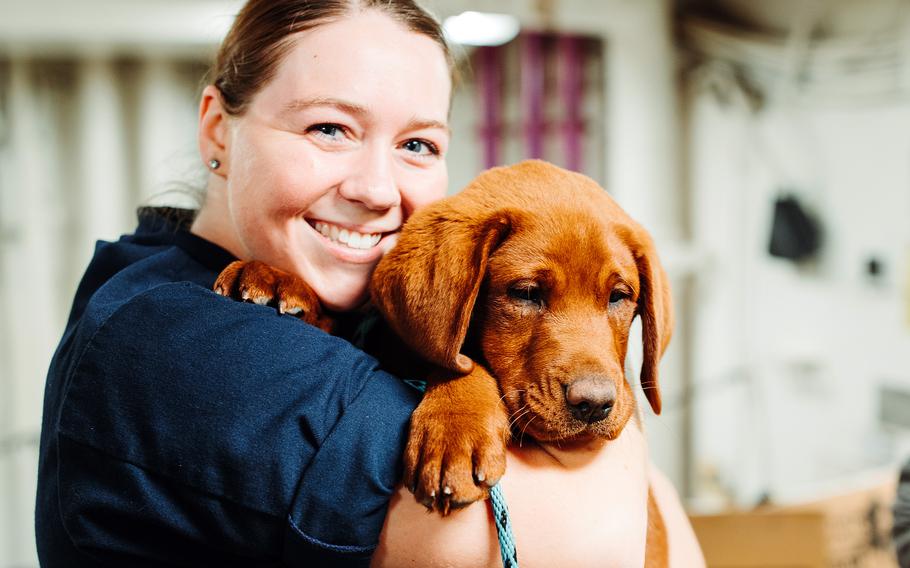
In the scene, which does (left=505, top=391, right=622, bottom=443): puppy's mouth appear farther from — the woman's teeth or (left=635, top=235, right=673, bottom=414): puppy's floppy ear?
the woman's teeth

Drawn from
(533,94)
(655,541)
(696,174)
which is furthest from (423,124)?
(696,174)

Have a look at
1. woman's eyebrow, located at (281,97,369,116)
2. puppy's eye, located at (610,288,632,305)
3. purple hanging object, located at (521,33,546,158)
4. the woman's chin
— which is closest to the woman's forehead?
woman's eyebrow, located at (281,97,369,116)

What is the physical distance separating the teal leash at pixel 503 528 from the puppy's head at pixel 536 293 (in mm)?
144

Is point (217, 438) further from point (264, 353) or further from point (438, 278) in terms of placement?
point (438, 278)

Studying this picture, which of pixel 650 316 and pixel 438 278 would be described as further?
pixel 650 316

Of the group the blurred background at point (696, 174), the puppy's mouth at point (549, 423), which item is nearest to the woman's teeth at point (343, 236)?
the puppy's mouth at point (549, 423)

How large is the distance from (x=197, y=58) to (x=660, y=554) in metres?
3.67

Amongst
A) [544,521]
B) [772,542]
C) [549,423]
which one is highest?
[549,423]

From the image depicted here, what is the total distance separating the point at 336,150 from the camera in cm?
120

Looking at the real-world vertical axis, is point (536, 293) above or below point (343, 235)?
below

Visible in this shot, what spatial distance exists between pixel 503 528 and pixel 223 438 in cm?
37

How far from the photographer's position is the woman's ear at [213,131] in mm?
1338

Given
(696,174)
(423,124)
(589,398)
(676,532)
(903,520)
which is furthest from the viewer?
(696,174)

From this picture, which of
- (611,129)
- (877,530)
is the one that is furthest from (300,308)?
(611,129)
